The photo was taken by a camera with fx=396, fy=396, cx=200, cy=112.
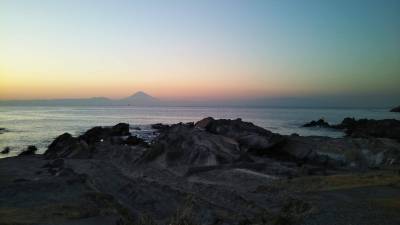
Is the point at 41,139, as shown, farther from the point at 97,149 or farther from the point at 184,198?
the point at 184,198

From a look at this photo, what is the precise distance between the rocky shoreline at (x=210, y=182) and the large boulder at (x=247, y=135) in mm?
85

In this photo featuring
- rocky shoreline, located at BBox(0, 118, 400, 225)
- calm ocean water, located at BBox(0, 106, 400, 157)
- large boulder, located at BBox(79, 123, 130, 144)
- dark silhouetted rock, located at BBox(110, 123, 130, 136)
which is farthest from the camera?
calm ocean water, located at BBox(0, 106, 400, 157)

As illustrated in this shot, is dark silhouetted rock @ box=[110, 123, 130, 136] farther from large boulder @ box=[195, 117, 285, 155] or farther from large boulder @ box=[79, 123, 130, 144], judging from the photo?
large boulder @ box=[195, 117, 285, 155]

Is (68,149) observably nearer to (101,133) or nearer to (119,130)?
(101,133)

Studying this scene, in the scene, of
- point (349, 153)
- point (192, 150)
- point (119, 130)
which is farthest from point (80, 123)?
point (349, 153)

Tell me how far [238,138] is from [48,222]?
19939 millimetres

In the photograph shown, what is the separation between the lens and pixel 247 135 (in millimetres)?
30297

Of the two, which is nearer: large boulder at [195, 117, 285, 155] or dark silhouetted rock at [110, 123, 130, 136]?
large boulder at [195, 117, 285, 155]

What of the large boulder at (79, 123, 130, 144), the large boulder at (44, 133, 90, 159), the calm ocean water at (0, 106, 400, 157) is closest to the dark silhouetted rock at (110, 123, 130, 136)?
the large boulder at (79, 123, 130, 144)

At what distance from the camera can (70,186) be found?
19000 millimetres

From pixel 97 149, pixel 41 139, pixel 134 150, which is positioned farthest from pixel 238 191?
pixel 41 139

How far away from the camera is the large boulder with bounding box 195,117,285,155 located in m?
28.4

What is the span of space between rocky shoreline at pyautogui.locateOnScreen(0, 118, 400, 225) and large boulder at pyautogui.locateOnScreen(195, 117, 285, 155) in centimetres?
9

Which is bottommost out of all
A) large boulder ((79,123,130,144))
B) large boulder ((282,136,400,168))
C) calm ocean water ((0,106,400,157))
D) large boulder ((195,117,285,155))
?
calm ocean water ((0,106,400,157))
